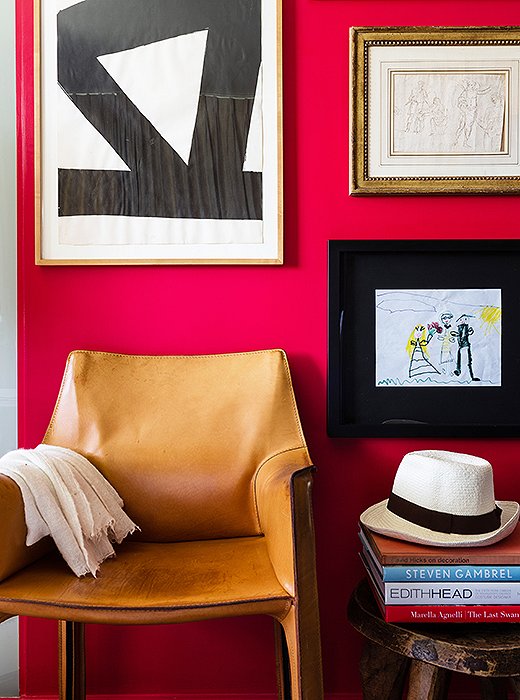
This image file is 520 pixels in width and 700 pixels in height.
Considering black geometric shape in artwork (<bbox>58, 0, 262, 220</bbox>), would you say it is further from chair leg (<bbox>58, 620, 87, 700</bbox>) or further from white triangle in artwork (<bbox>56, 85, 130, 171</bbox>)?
chair leg (<bbox>58, 620, 87, 700</bbox>)

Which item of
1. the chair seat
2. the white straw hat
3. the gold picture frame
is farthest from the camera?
the gold picture frame

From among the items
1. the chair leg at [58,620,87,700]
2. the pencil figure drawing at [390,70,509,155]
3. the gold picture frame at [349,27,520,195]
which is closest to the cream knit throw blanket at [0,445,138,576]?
the chair leg at [58,620,87,700]

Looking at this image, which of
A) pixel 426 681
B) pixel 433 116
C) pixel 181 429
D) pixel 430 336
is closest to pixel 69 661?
pixel 181 429

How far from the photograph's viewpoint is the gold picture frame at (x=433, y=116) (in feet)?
6.13

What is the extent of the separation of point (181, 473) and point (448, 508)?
25.0 inches

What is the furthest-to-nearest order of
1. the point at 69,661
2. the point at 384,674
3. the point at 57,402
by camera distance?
1. the point at 57,402
2. the point at 69,661
3. the point at 384,674

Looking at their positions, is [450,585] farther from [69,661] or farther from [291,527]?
[69,661]

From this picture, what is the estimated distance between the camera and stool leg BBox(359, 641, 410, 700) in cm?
154

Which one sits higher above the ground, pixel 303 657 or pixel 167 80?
pixel 167 80

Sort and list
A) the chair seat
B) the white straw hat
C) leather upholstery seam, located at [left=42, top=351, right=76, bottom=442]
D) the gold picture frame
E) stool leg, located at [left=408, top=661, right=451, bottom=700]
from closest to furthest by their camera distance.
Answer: the chair seat < stool leg, located at [left=408, top=661, right=451, bottom=700] < the white straw hat < leather upholstery seam, located at [left=42, top=351, right=76, bottom=442] < the gold picture frame

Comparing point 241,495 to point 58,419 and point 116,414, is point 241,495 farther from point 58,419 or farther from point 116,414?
point 58,419

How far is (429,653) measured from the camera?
4.35ft

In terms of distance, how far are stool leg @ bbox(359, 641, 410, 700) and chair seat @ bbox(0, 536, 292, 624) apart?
0.35 m

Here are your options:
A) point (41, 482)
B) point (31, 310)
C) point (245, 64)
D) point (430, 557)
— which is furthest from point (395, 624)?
point (245, 64)
